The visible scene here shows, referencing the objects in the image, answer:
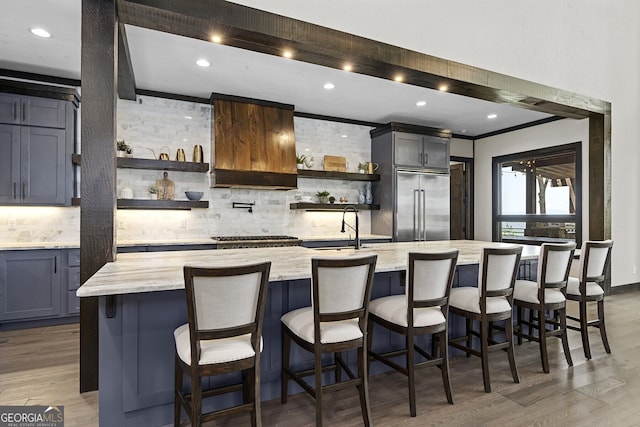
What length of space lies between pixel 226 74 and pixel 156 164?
1.46 m

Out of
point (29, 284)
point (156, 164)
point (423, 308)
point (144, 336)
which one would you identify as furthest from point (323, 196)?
point (144, 336)

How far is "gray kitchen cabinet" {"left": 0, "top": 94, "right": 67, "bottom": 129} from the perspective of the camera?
3830 mm

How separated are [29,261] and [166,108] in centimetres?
243

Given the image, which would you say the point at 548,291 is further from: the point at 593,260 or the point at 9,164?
the point at 9,164

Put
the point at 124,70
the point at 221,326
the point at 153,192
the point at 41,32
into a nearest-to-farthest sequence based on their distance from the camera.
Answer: the point at 221,326, the point at 41,32, the point at 124,70, the point at 153,192

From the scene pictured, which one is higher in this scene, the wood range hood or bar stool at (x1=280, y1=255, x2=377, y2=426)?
the wood range hood

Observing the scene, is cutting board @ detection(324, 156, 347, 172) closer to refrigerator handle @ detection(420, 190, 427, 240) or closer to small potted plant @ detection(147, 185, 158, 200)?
refrigerator handle @ detection(420, 190, 427, 240)

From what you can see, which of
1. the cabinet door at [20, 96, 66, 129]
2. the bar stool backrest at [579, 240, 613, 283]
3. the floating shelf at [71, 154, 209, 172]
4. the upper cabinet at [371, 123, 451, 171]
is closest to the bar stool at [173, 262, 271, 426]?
the bar stool backrest at [579, 240, 613, 283]

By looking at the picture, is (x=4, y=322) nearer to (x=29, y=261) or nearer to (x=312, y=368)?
(x=29, y=261)

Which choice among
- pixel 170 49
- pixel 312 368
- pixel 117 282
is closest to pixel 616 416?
pixel 312 368

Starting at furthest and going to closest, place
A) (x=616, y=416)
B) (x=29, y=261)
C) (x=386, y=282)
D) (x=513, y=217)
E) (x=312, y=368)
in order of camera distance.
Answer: (x=513, y=217) → (x=29, y=261) → (x=386, y=282) → (x=312, y=368) → (x=616, y=416)

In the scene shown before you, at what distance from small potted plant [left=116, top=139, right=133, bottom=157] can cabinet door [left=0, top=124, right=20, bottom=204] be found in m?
0.96

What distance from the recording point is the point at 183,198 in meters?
4.95

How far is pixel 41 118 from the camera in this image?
13.0 ft
